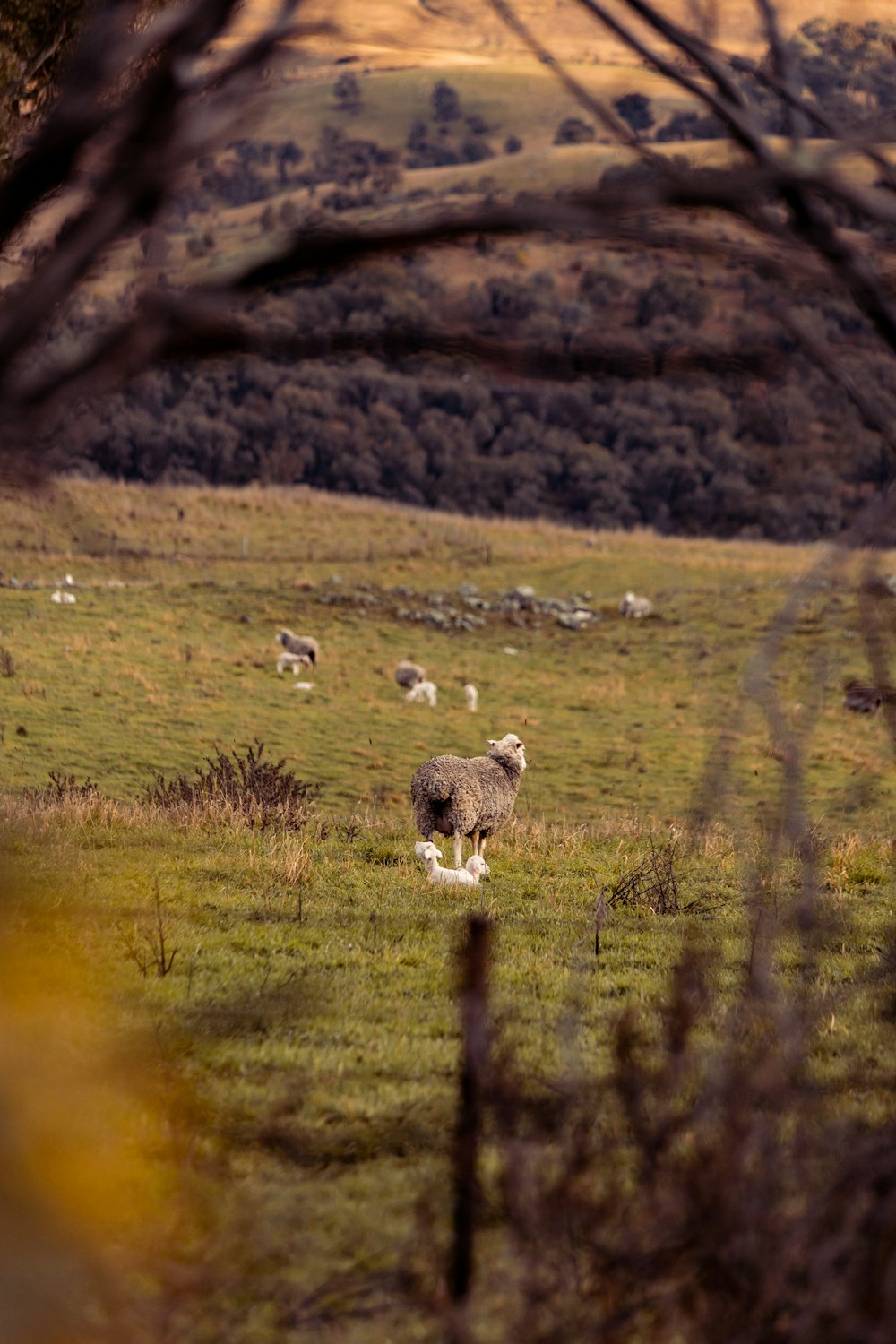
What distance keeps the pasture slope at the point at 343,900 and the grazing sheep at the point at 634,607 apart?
2.44m

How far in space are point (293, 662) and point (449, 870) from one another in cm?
1647

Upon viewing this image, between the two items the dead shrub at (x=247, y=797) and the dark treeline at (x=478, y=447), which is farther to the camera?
the dark treeline at (x=478, y=447)

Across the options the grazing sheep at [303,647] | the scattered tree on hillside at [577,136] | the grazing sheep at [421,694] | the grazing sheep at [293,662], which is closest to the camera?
the scattered tree on hillside at [577,136]

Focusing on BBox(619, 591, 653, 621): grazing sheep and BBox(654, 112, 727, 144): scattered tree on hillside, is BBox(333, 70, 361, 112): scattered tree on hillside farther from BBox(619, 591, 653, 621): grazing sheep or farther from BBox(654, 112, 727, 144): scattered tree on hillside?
BBox(654, 112, 727, 144): scattered tree on hillside

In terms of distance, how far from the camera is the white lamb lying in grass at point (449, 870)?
974cm

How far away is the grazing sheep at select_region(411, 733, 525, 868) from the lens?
10984mm

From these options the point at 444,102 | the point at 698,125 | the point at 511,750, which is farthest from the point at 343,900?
the point at 444,102

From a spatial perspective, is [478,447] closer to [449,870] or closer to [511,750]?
[511,750]

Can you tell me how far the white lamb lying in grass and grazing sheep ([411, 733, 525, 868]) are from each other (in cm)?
27

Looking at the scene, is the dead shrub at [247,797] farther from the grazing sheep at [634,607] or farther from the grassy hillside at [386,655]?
the grazing sheep at [634,607]

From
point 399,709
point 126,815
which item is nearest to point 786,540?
point 399,709

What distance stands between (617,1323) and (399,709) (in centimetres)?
2074

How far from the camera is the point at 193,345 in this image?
5.57ft

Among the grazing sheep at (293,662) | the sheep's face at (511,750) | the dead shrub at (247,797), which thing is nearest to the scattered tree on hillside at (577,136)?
the sheep's face at (511,750)
